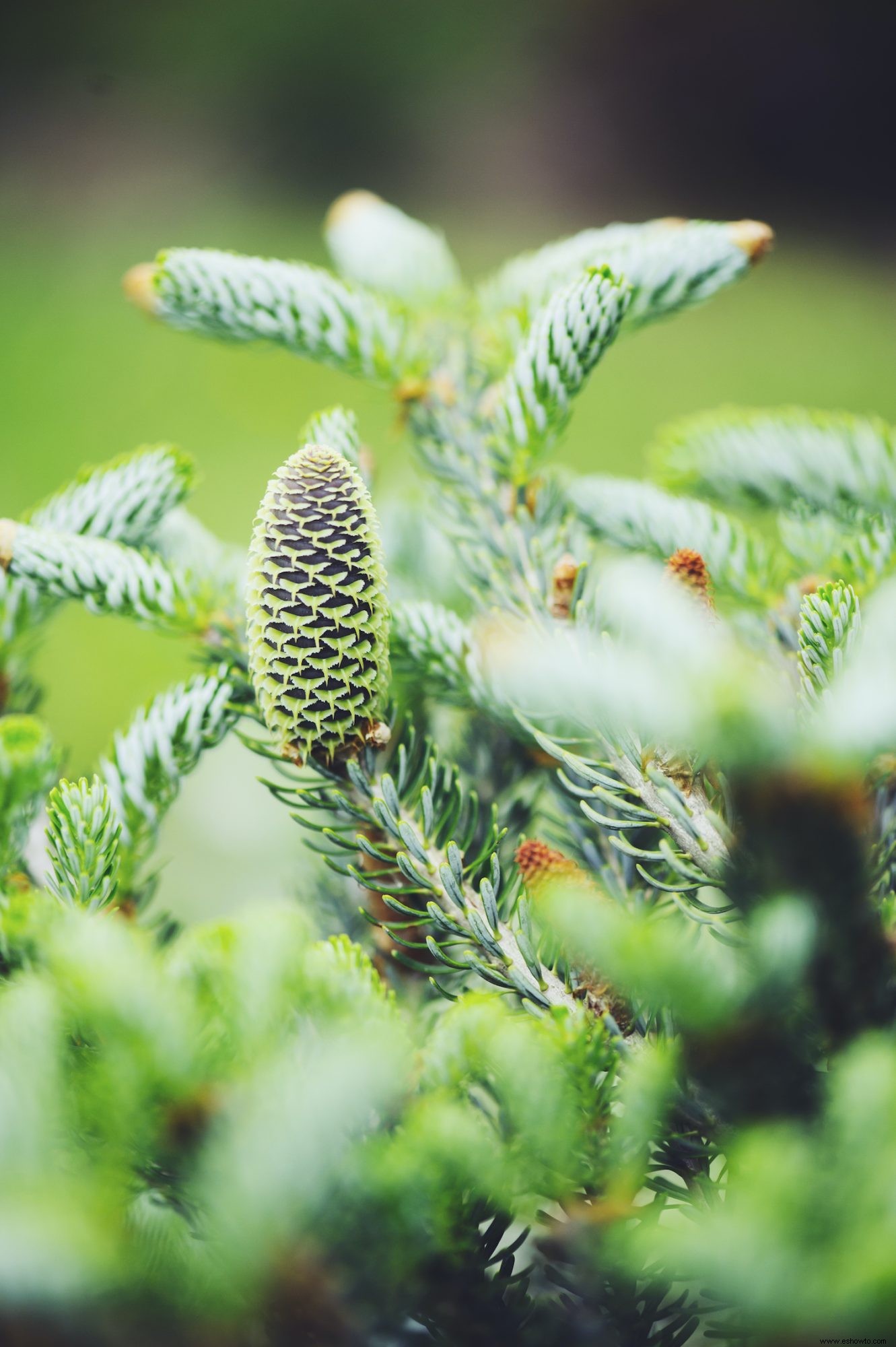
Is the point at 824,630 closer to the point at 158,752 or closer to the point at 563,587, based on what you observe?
the point at 563,587

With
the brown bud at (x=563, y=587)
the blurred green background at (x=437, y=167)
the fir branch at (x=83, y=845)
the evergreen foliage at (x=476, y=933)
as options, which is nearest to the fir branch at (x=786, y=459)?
the evergreen foliage at (x=476, y=933)

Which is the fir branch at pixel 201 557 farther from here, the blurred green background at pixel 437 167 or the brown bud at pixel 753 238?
the blurred green background at pixel 437 167

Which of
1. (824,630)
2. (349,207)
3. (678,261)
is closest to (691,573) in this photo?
(824,630)

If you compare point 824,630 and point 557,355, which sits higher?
point 557,355

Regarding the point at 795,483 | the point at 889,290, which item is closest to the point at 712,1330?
the point at 795,483

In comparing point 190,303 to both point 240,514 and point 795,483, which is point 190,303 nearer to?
point 795,483

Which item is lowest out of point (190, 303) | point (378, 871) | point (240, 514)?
point (378, 871)
